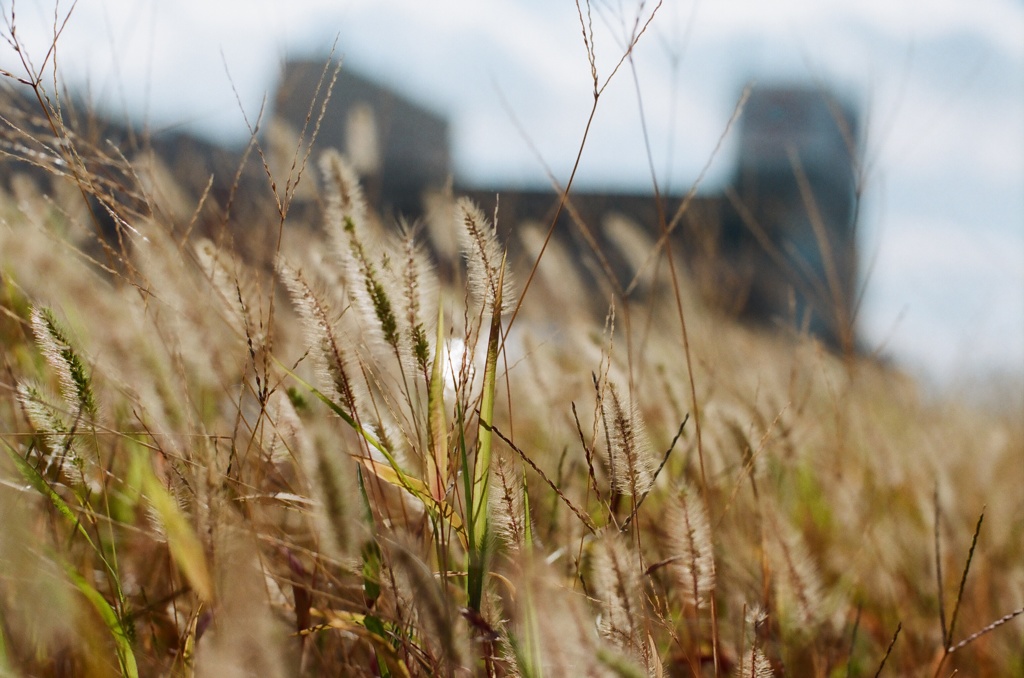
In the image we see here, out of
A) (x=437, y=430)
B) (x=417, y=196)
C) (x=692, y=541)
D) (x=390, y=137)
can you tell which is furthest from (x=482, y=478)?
(x=390, y=137)

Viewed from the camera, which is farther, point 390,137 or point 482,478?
point 390,137

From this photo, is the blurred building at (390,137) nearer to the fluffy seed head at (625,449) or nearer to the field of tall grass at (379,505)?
the field of tall grass at (379,505)

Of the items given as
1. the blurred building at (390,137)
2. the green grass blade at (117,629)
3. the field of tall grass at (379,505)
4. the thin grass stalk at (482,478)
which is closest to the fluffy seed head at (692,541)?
the field of tall grass at (379,505)

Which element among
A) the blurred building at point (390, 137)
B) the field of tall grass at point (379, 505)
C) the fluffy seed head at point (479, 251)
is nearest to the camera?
the field of tall grass at point (379, 505)

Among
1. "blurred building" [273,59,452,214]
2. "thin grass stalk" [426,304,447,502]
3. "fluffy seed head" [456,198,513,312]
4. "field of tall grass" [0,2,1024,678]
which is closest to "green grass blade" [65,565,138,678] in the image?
"field of tall grass" [0,2,1024,678]

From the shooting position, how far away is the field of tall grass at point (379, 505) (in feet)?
1.53

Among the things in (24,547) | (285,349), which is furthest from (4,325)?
(24,547)

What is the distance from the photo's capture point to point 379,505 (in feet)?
2.47

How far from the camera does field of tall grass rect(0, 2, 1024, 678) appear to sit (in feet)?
1.53

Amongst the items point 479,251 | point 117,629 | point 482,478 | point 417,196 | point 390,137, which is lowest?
point 117,629

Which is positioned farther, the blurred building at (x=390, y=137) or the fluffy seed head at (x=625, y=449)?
the blurred building at (x=390, y=137)

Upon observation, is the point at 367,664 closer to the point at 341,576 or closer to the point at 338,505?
the point at 341,576

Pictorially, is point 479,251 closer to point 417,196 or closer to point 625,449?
point 625,449

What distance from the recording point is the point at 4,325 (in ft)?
3.01
